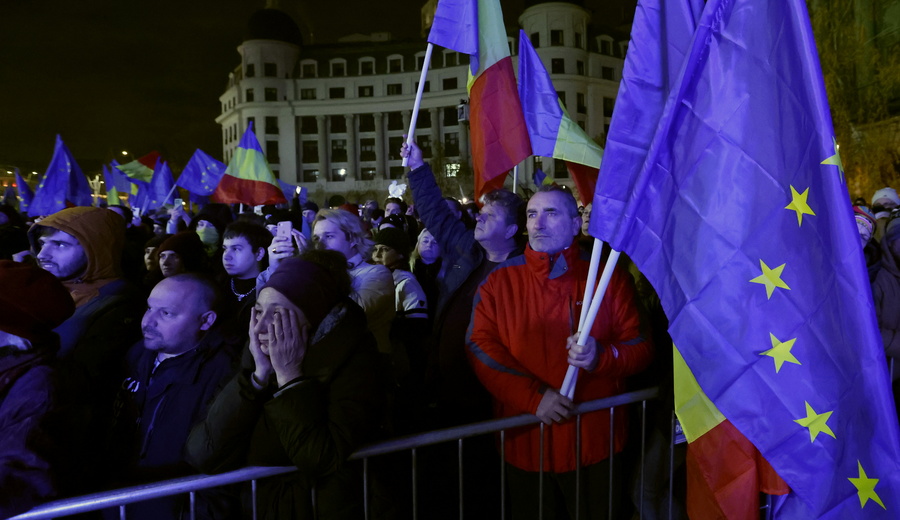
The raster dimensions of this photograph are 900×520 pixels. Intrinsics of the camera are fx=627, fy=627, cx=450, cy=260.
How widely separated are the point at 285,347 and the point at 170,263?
2817mm

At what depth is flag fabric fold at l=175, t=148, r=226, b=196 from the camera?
44.6 feet

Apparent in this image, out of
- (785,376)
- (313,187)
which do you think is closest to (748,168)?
(785,376)

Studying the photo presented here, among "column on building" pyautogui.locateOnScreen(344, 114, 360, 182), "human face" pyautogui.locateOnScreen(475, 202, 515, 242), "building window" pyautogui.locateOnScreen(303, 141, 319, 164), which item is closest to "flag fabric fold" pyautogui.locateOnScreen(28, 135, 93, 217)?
"human face" pyautogui.locateOnScreen(475, 202, 515, 242)

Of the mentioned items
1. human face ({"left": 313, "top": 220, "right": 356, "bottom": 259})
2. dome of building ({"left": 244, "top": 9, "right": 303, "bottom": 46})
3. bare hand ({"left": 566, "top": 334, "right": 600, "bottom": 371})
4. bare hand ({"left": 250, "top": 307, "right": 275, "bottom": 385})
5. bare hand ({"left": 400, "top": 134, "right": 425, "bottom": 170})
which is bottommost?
bare hand ({"left": 566, "top": 334, "right": 600, "bottom": 371})

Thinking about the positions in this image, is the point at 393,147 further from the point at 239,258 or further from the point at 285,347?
the point at 285,347

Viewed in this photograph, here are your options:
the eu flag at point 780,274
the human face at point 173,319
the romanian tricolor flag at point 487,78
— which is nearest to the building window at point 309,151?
the romanian tricolor flag at point 487,78

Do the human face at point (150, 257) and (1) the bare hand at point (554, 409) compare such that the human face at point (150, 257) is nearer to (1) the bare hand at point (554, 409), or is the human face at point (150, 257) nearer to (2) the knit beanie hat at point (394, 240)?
(2) the knit beanie hat at point (394, 240)

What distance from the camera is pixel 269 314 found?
2.16 meters

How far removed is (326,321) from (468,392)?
169 cm

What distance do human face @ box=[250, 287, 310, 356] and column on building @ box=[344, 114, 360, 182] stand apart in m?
77.0

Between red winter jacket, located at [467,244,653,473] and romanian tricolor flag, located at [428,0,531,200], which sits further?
romanian tricolor flag, located at [428,0,531,200]

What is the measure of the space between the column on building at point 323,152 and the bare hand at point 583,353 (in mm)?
77863

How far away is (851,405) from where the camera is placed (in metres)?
2.10

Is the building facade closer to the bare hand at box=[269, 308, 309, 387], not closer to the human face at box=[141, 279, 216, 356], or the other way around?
the human face at box=[141, 279, 216, 356]
